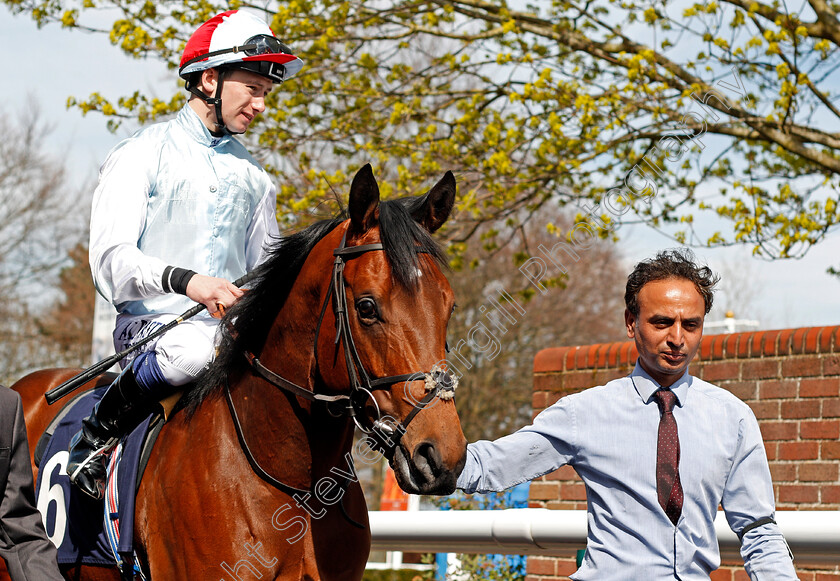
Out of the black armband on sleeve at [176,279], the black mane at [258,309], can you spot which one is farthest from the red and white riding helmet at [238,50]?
the black armband on sleeve at [176,279]

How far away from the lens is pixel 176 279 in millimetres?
3205

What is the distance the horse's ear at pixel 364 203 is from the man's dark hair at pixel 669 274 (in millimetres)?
803

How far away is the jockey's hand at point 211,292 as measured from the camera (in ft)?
10.4

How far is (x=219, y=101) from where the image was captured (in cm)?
360

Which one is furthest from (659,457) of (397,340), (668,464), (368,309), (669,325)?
(368,309)

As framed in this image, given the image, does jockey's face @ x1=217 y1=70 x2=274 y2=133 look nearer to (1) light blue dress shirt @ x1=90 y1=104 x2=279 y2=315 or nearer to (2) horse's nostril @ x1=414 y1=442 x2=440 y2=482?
(1) light blue dress shirt @ x1=90 y1=104 x2=279 y2=315

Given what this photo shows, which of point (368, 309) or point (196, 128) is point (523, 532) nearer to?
point (368, 309)

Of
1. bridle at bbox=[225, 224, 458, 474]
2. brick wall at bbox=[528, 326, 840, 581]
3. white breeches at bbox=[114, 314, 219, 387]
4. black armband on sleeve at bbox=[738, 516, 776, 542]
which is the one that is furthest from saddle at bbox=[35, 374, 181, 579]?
brick wall at bbox=[528, 326, 840, 581]

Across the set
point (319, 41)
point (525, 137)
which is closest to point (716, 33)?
point (525, 137)

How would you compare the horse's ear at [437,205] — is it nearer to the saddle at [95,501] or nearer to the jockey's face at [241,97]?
the jockey's face at [241,97]

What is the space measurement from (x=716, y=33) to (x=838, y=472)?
4257mm

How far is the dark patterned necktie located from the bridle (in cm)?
58

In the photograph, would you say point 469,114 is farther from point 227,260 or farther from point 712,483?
point 712,483

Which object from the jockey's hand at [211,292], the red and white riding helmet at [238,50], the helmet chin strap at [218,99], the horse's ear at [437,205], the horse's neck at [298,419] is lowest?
the horse's neck at [298,419]
